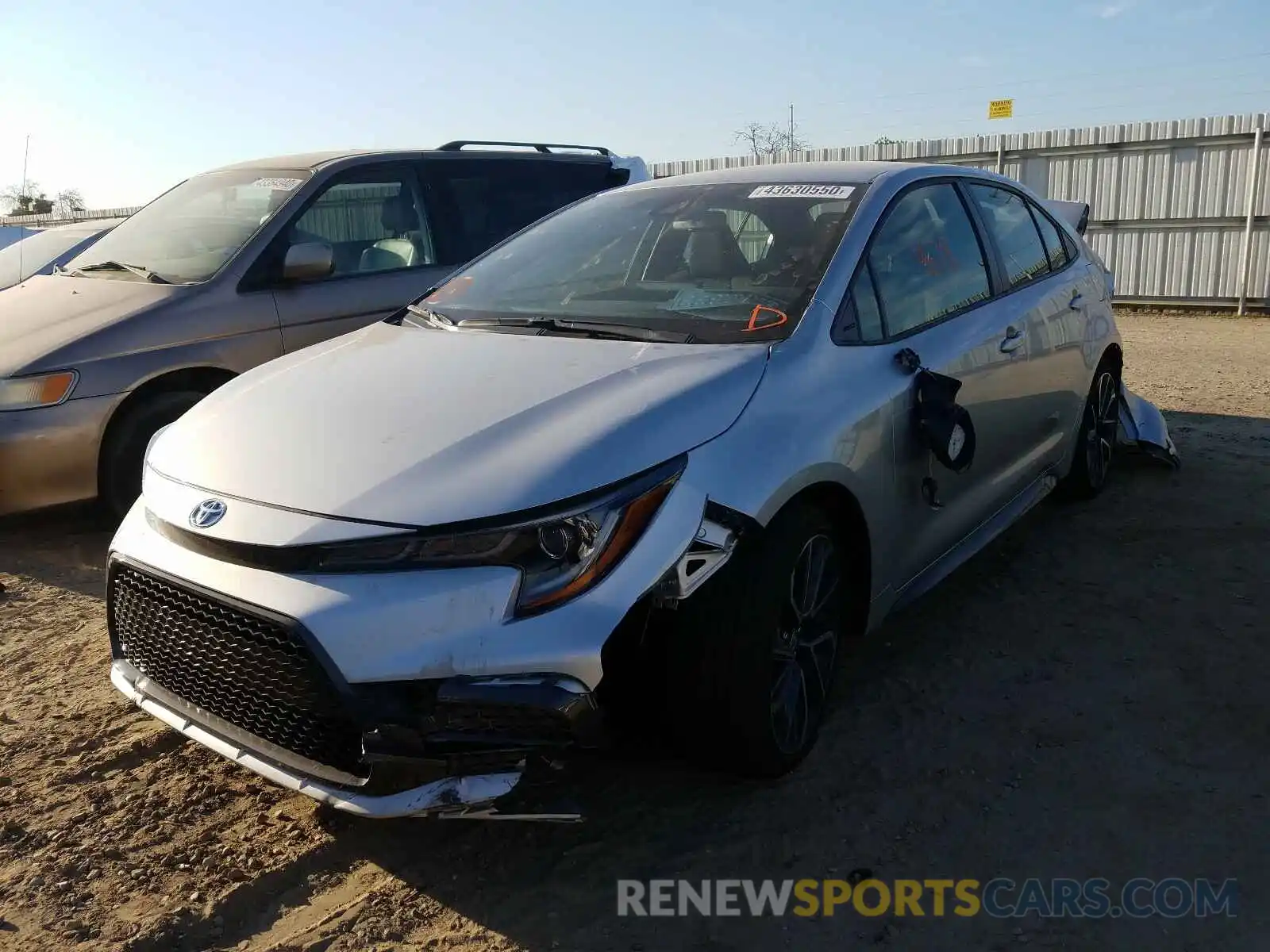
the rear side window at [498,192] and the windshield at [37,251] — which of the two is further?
the windshield at [37,251]

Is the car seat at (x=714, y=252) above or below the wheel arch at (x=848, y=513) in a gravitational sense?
above

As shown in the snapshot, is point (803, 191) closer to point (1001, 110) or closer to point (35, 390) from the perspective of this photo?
point (35, 390)

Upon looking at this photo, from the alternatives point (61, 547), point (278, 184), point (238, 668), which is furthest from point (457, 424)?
point (278, 184)

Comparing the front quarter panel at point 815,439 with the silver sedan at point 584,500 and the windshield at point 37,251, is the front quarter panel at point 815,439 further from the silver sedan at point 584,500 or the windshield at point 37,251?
the windshield at point 37,251

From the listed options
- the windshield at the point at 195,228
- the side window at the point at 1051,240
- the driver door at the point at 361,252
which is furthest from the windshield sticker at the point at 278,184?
the side window at the point at 1051,240

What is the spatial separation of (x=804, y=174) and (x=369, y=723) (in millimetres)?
2588

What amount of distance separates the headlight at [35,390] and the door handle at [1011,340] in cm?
386

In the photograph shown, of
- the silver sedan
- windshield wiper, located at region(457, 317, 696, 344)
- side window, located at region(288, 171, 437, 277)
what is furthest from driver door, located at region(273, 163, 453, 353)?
windshield wiper, located at region(457, 317, 696, 344)

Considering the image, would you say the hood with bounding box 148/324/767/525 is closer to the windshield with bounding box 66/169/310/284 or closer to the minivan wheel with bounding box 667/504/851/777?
the minivan wheel with bounding box 667/504/851/777

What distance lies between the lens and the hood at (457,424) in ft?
7.72

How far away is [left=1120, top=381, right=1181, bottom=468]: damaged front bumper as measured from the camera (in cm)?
579

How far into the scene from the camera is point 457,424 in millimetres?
2602

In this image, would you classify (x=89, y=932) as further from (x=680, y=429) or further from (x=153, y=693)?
(x=680, y=429)

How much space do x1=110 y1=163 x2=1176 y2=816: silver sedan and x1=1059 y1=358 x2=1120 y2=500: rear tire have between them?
140 centimetres
